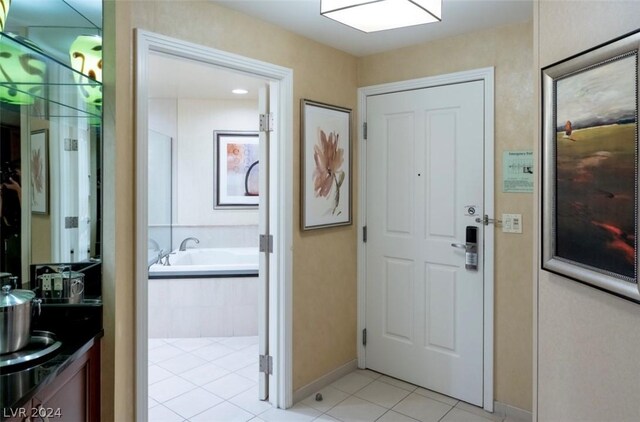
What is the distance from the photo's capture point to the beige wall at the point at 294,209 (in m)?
1.74

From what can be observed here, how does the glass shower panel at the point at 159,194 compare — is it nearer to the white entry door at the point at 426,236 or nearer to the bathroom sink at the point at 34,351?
the white entry door at the point at 426,236

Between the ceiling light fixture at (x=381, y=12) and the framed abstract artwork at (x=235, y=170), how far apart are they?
3.23m

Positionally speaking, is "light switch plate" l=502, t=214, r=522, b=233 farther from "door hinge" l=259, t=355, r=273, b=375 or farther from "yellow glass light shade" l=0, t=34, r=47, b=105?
"yellow glass light shade" l=0, t=34, r=47, b=105

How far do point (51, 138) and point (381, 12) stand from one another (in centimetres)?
147

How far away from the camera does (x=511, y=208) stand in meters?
2.48

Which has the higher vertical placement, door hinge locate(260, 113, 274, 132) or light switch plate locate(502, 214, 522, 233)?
door hinge locate(260, 113, 274, 132)

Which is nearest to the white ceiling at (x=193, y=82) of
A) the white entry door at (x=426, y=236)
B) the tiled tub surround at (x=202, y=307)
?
the white entry door at (x=426, y=236)

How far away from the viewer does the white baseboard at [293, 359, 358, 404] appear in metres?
2.74

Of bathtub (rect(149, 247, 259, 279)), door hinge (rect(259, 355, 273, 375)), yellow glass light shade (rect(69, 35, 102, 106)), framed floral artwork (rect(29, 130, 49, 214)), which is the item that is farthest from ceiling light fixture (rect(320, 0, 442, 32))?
bathtub (rect(149, 247, 259, 279))

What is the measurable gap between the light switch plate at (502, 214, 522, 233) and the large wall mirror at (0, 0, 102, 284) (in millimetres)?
2178

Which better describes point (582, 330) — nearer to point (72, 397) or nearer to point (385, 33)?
point (72, 397)

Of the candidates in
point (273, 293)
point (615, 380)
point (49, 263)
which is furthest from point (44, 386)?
point (615, 380)

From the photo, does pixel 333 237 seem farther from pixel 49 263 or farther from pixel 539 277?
pixel 49 263

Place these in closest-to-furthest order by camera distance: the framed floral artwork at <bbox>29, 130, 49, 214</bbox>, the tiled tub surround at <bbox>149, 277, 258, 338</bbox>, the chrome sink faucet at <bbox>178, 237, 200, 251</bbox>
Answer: the framed floral artwork at <bbox>29, 130, 49, 214</bbox> → the tiled tub surround at <bbox>149, 277, 258, 338</bbox> → the chrome sink faucet at <bbox>178, 237, 200, 251</bbox>
